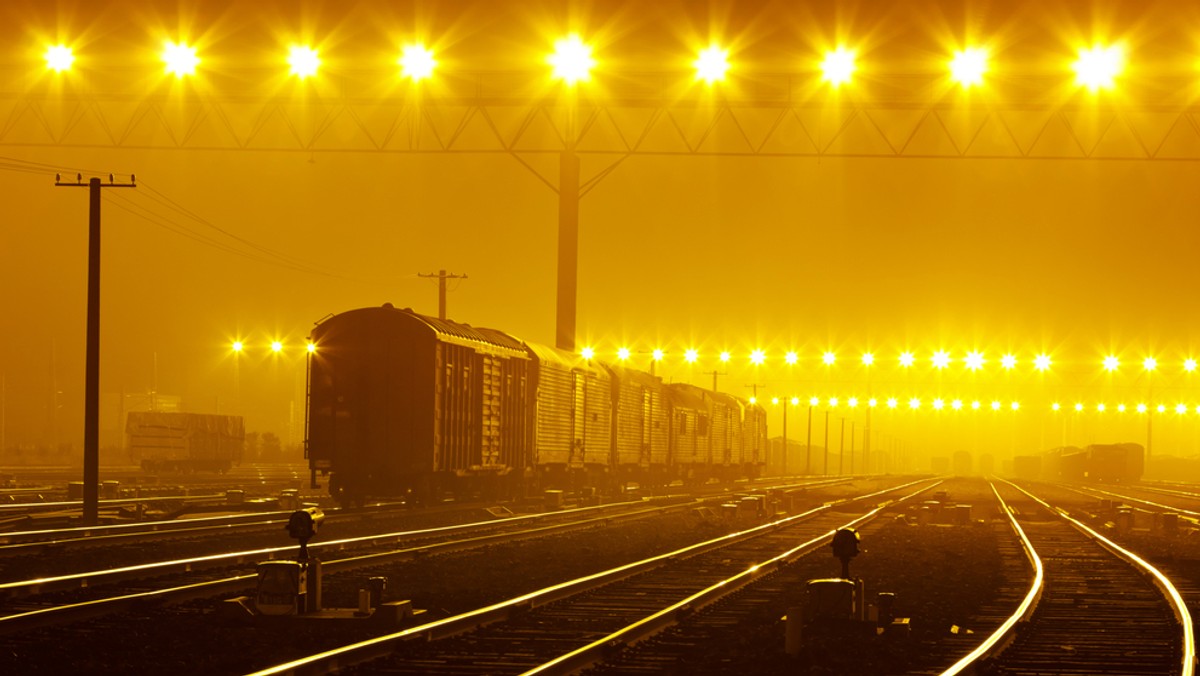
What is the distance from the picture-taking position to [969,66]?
3158 centimetres

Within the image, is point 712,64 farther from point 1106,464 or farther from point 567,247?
point 1106,464

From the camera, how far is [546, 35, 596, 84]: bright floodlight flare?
106ft

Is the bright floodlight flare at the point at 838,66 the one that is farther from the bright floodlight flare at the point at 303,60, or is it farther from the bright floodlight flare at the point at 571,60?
the bright floodlight flare at the point at 303,60

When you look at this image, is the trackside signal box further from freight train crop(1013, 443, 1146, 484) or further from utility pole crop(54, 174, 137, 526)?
freight train crop(1013, 443, 1146, 484)

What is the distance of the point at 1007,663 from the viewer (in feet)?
37.0

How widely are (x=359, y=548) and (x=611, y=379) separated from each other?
22.9 m

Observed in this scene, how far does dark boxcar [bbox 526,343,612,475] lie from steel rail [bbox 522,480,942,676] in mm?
15385

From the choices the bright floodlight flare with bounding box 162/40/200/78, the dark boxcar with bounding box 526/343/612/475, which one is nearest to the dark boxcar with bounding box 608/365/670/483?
the dark boxcar with bounding box 526/343/612/475

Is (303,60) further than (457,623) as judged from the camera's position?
Yes

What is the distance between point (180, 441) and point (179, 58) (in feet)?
109


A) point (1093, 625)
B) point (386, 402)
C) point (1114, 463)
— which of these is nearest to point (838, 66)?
point (386, 402)

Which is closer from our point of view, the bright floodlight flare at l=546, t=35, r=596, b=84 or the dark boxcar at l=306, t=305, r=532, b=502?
the dark boxcar at l=306, t=305, r=532, b=502

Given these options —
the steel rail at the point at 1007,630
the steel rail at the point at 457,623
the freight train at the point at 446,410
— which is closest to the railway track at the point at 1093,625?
the steel rail at the point at 1007,630

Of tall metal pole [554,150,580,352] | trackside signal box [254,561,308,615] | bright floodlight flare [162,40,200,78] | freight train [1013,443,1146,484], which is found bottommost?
freight train [1013,443,1146,484]
